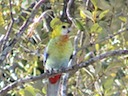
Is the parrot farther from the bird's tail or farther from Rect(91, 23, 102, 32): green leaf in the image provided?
Rect(91, 23, 102, 32): green leaf

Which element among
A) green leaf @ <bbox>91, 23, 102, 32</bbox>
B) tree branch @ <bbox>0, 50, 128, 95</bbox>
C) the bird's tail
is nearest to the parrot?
the bird's tail

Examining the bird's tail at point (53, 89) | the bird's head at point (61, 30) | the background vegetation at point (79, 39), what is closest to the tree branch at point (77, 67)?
the background vegetation at point (79, 39)

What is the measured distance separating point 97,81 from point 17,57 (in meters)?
0.57

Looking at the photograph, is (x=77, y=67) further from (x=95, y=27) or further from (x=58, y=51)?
(x=58, y=51)

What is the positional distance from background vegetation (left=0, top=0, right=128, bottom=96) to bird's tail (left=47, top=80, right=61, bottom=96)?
1.3 inches

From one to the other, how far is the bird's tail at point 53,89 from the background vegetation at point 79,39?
0.11 ft

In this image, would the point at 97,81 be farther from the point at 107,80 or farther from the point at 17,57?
the point at 17,57

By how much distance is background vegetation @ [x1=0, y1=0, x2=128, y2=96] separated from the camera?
1656mm

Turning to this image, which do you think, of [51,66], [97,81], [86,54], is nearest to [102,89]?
[97,81]

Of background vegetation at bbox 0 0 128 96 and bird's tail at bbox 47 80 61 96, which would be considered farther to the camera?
bird's tail at bbox 47 80 61 96

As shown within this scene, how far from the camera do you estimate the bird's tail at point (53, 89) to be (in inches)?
76.1

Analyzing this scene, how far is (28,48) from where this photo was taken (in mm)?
2117

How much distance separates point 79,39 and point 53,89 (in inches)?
11.4

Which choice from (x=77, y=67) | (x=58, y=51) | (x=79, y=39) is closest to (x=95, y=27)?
(x=77, y=67)
